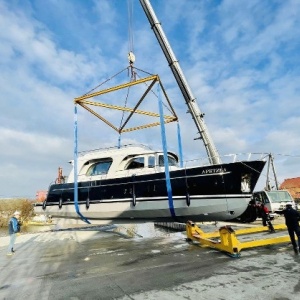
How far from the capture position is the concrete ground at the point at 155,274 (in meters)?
4.03

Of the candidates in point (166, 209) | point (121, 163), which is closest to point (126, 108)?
point (121, 163)

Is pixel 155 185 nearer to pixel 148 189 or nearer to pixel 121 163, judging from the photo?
pixel 148 189

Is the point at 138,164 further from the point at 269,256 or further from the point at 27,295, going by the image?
the point at 27,295

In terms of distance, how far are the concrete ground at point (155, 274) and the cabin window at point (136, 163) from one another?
587 cm

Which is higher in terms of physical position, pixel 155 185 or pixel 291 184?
pixel 291 184

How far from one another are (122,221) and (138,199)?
182cm

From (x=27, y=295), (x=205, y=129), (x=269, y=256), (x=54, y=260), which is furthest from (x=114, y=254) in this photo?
(x=205, y=129)

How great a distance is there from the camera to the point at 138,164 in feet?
44.0

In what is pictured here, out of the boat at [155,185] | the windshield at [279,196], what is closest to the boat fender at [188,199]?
the boat at [155,185]

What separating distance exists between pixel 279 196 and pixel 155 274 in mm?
15443

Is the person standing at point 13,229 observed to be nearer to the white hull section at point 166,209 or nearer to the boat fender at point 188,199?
the white hull section at point 166,209

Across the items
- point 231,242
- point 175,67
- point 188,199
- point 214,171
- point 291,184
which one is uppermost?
point 175,67

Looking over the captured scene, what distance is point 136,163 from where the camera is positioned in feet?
44.2

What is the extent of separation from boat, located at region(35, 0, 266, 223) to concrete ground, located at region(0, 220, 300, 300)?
3426 millimetres
